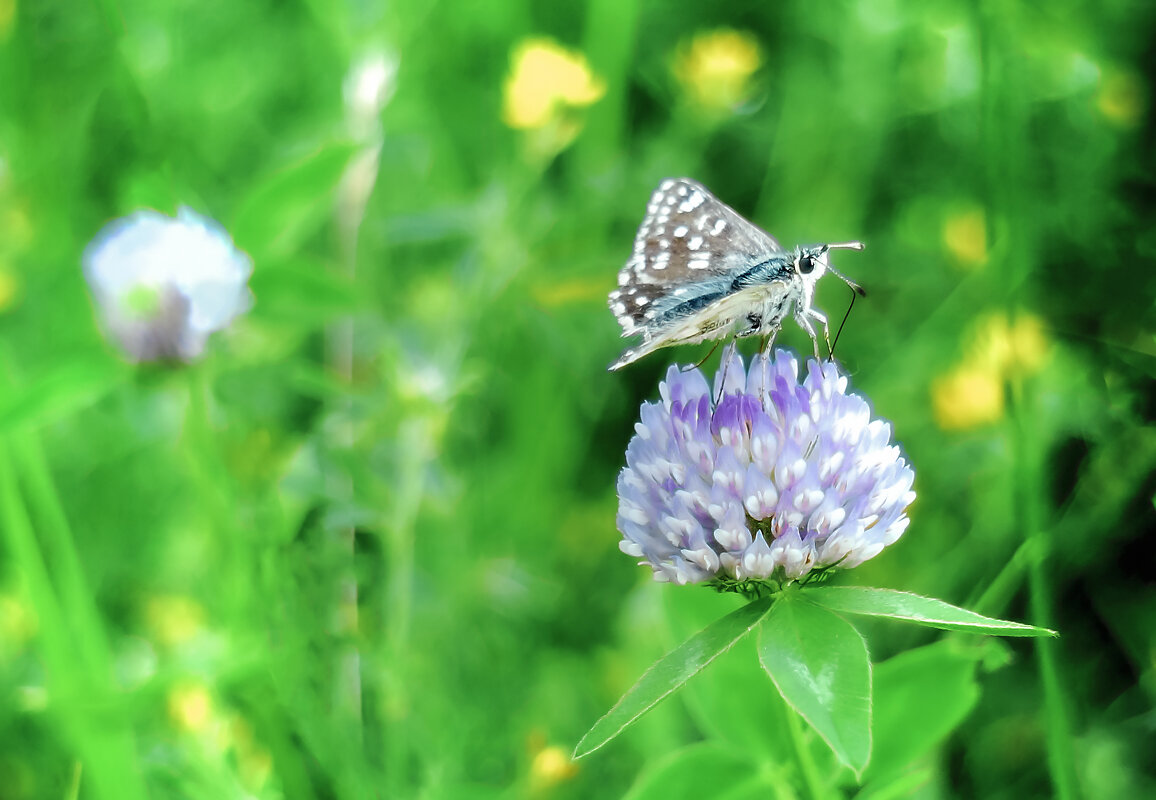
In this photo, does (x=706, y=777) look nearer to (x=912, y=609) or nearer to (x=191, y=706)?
(x=912, y=609)

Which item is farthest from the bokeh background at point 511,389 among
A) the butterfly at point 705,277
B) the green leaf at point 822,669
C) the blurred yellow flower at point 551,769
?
the butterfly at point 705,277

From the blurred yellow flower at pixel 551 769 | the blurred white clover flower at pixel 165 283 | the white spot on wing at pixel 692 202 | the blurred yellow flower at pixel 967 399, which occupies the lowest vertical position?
the blurred yellow flower at pixel 967 399

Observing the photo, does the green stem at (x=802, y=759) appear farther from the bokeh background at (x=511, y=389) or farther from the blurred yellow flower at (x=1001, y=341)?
the blurred yellow flower at (x=1001, y=341)

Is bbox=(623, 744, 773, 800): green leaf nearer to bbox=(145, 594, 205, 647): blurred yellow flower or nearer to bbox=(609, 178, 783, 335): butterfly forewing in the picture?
bbox=(609, 178, 783, 335): butterfly forewing

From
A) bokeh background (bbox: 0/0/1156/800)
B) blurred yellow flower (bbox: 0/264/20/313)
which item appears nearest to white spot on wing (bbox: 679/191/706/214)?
bokeh background (bbox: 0/0/1156/800)

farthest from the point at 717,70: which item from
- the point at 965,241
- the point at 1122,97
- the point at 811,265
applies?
the point at 811,265
